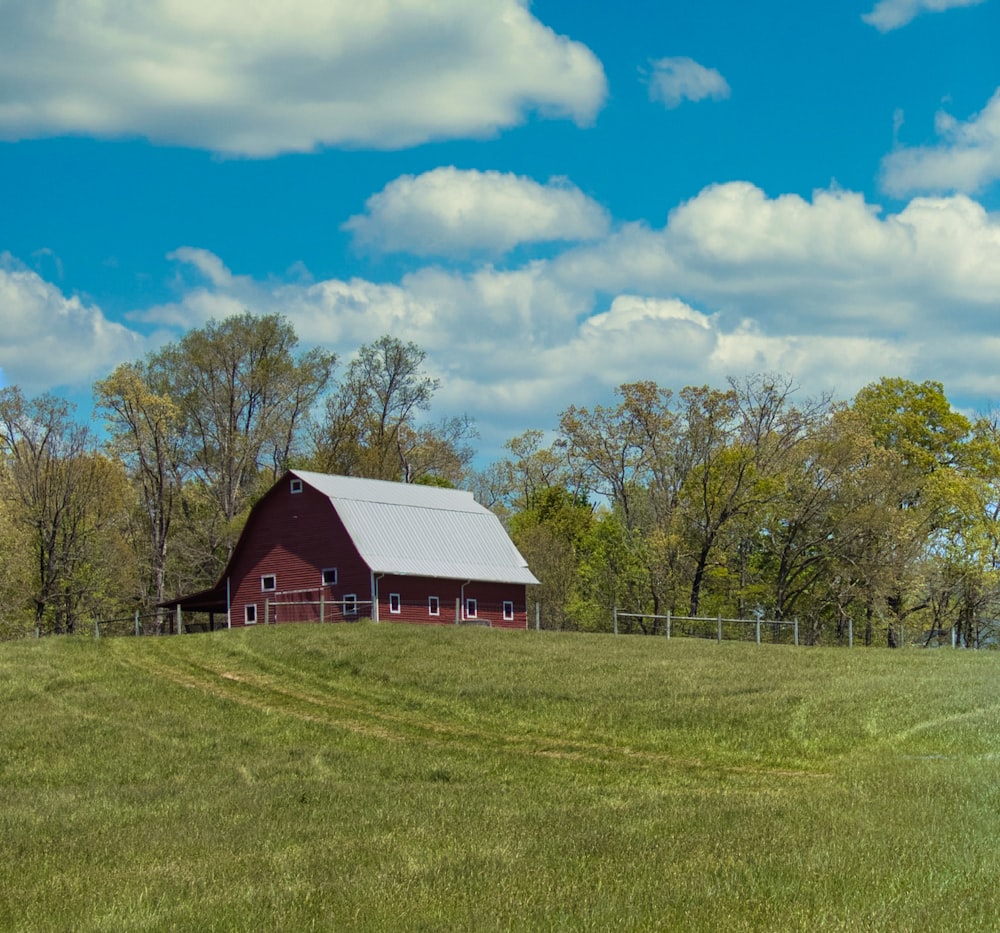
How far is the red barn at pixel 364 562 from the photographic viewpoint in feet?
168

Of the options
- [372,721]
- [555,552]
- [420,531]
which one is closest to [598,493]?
[555,552]

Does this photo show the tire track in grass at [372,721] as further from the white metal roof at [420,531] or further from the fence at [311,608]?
the white metal roof at [420,531]

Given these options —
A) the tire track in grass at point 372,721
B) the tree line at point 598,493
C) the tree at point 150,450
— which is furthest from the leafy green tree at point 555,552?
the tire track in grass at point 372,721

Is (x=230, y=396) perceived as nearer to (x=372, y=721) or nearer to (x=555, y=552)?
(x=555, y=552)

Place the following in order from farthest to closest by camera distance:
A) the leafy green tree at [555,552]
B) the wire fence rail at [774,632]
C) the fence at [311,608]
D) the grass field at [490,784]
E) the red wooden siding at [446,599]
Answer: the leafy green tree at [555,552], the wire fence rail at [774,632], the red wooden siding at [446,599], the fence at [311,608], the grass field at [490,784]

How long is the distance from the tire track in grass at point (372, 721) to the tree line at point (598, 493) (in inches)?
1072

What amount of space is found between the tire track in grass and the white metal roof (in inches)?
499

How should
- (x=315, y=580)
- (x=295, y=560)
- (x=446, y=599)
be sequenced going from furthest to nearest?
(x=446, y=599) → (x=295, y=560) → (x=315, y=580)

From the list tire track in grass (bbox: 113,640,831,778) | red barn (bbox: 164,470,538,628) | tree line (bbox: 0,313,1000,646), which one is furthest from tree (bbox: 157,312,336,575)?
tire track in grass (bbox: 113,640,831,778)

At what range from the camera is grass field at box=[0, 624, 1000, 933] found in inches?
446

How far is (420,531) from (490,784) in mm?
33434

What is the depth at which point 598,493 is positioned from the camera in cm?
7506

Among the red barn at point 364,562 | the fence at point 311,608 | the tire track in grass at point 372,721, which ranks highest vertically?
the red barn at point 364,562

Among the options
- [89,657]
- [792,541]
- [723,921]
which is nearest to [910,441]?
[792,541]
